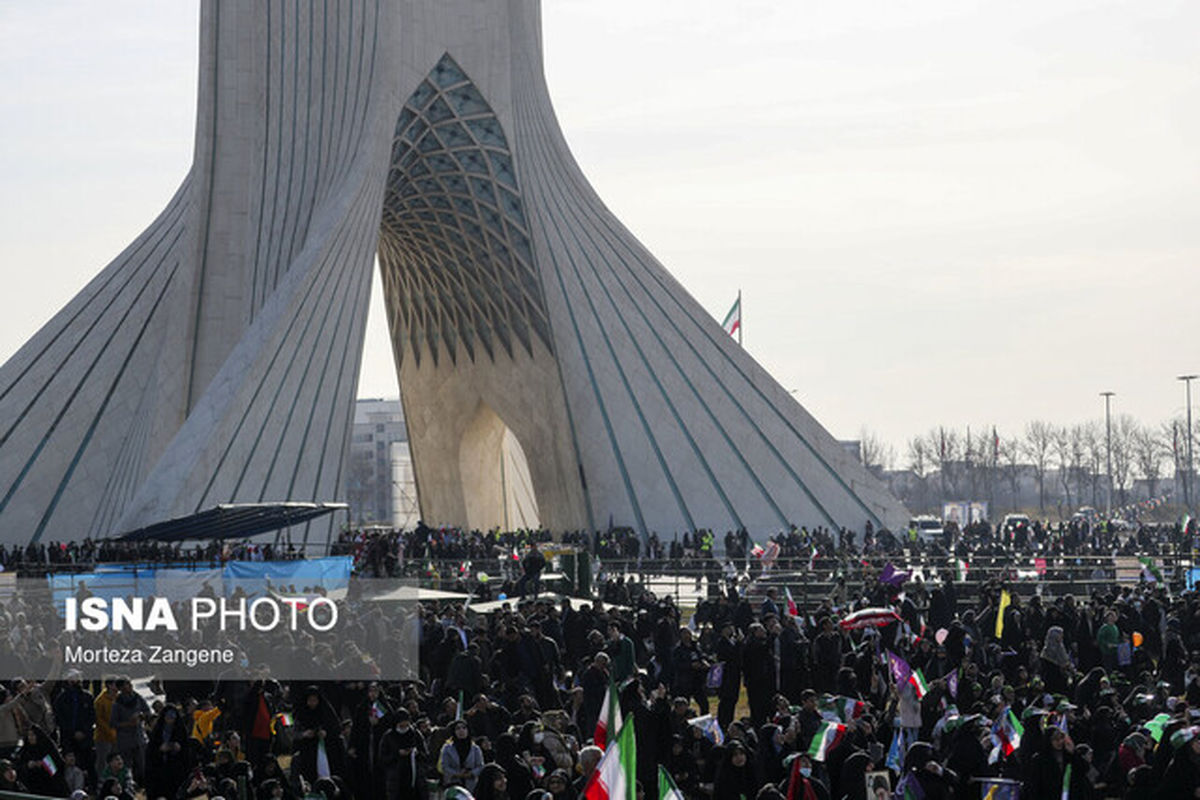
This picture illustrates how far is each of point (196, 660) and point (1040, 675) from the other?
8.10 meters

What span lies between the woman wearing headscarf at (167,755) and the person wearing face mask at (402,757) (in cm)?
163

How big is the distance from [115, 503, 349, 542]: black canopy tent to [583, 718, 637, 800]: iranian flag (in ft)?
58.8

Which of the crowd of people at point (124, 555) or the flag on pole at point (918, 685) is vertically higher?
the crowd of people at point (124, 555)

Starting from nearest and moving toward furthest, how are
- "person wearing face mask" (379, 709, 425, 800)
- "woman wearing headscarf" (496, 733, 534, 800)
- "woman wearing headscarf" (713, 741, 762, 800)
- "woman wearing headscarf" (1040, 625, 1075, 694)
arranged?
"woman wearing headscarf" (496, 733, 534, 800) < "woman wearing headscarf" (713, 741, 762, 800) < "person wearing face mask" (379, 709, 425, 800) < "woman wearing headscarf" (1040, 625, 1075, 694)

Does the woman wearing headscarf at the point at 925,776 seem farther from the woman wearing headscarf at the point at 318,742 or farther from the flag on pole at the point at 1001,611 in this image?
the flag on pole at the point at 1001,611

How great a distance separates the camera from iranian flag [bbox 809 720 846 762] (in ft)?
38.3

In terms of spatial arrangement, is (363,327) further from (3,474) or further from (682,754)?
(682,754)

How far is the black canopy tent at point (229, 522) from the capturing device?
86.6 ft

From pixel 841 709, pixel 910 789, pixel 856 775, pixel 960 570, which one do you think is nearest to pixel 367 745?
pixel 841 709

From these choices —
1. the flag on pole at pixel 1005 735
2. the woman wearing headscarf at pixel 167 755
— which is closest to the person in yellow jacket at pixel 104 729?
the woman wearing headscarf at pixel 167 755

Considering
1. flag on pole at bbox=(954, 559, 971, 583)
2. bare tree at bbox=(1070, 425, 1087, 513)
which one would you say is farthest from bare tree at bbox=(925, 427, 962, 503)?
flag on pole at bbox=(954, 559, 971, 583)

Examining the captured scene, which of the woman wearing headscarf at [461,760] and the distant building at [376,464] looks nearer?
the woman wearing headscarf at [461,760]

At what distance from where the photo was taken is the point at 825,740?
11.7m

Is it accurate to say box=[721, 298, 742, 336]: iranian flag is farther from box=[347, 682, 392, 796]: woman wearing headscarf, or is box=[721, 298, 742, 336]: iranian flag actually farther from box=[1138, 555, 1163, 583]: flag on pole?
box=[347, 682, 392, 796]: woman wearing headscarf
